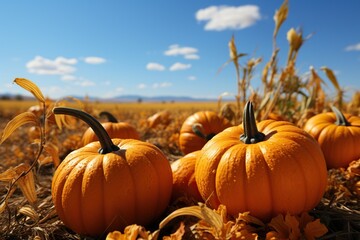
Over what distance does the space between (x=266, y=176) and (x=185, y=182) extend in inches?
28.6

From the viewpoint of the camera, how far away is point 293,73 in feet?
16.0

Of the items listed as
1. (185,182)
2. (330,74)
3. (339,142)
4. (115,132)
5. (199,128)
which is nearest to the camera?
(185,182)

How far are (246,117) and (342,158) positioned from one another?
5.59 feet

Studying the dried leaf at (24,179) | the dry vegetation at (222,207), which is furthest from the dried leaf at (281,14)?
the dried leaf at (24,179)

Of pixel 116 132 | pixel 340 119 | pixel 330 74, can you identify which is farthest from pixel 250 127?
pixel 330 74

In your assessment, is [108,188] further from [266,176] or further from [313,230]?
[313,230]

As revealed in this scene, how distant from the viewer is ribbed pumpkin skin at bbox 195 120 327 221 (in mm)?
1756

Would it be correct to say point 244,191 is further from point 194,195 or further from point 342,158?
point 342,158

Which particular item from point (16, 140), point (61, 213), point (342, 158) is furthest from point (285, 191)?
point (16, 140)

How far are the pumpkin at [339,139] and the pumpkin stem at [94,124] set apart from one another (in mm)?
2180

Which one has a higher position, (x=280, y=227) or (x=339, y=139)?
(x=339, y=139)

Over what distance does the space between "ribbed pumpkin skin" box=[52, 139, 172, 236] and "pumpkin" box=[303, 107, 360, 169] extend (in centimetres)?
192

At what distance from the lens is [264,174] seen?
1753mm

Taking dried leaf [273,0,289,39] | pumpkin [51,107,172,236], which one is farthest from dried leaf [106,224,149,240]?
dried leaf [273,0,289,39]
